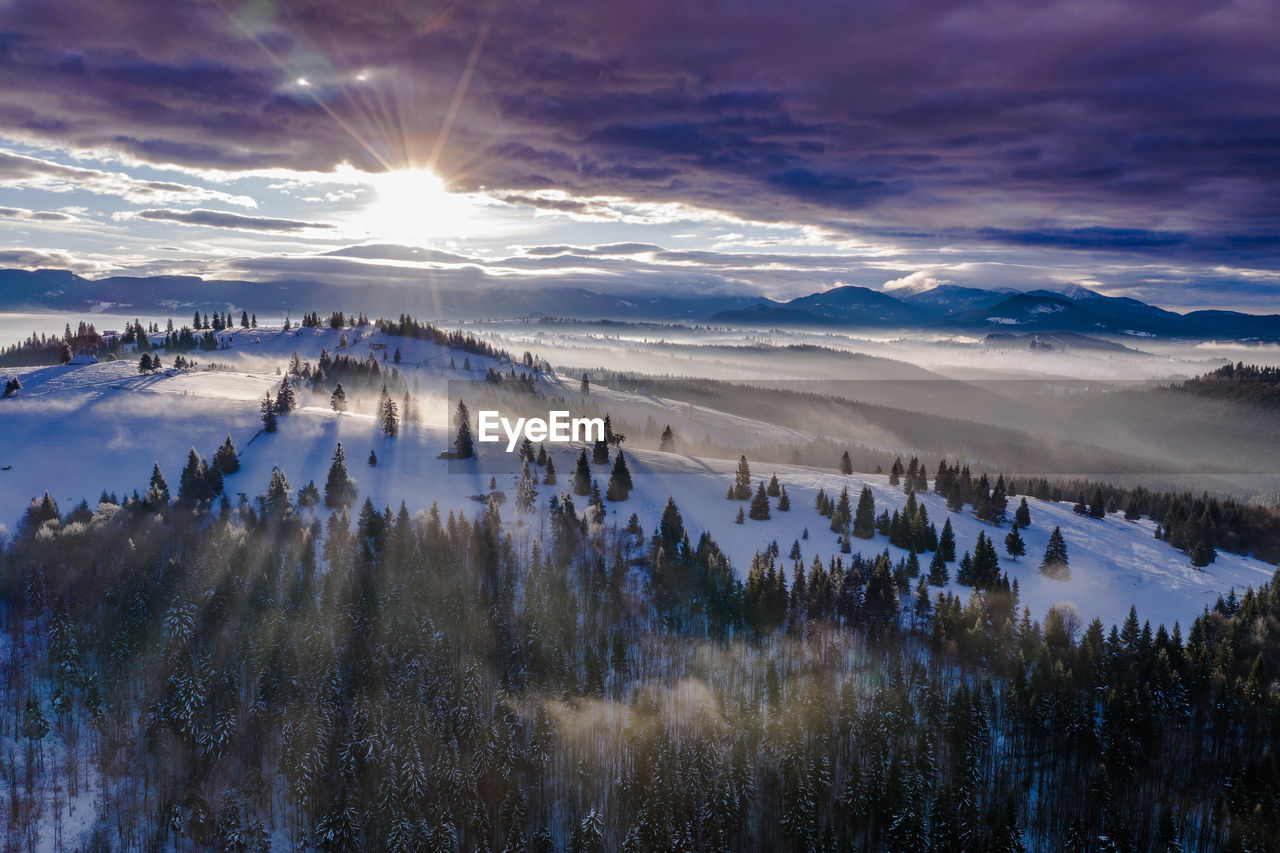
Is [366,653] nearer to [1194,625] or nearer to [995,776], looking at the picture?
[995,776]

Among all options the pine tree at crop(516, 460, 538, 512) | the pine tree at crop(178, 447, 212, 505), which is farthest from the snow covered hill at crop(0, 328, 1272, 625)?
the pine tree at crop(178, 447, 212, 505)

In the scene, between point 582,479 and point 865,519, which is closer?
point 865,519

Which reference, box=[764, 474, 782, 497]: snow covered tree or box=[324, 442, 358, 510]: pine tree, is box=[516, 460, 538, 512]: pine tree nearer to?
box=[324, 442, 358, 510]: pine tree

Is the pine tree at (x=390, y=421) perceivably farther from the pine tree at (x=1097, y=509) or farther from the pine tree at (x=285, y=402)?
Answer: the pine tree at (x=1097, y=509)

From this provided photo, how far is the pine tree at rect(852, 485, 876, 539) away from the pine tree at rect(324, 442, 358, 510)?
96.6 meters

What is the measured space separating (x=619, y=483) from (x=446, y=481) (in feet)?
117

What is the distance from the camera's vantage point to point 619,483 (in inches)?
5965

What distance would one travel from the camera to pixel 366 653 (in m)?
104

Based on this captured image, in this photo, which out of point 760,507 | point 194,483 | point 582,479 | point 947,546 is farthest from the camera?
point 582,479

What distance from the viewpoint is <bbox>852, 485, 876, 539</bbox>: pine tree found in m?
143

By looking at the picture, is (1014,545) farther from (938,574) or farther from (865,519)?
(865,519)

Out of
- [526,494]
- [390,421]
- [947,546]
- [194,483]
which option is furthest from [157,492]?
[947,546]

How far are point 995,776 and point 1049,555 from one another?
47896 mm

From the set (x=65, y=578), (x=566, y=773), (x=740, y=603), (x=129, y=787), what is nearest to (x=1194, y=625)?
(x=740, y=603)
